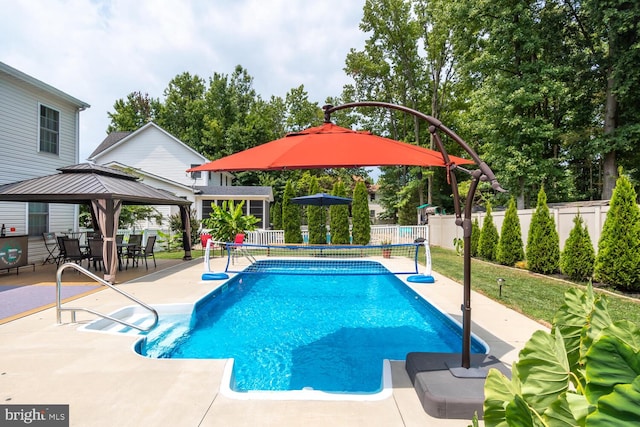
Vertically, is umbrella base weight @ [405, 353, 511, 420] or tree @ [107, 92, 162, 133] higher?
tree @ [107, 92, 162, 133]

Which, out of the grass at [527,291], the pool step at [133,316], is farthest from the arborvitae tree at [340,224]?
the pool step at [133,316]

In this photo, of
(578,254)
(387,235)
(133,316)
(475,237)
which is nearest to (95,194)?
(133,316)

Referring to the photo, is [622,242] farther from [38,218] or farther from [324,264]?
[38,218]

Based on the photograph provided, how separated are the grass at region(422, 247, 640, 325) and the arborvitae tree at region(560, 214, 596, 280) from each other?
17.1 inches

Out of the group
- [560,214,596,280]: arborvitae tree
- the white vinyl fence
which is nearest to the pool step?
[560,214,596,280]: arborvitae tree

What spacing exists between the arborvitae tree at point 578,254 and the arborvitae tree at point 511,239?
2.56 m

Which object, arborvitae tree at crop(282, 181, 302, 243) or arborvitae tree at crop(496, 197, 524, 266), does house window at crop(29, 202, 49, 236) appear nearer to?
arborvitae tree at crop(282, 181, 302, 243)

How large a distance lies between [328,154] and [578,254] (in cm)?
851

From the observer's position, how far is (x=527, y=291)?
781 centimetres

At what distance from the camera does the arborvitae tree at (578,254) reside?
28.3ft

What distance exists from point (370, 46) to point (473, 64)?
11.2m

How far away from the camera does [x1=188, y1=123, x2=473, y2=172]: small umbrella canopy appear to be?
11.8 feet

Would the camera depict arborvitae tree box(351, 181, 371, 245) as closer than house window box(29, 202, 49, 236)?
No

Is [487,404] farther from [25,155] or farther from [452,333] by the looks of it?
[25,155]
